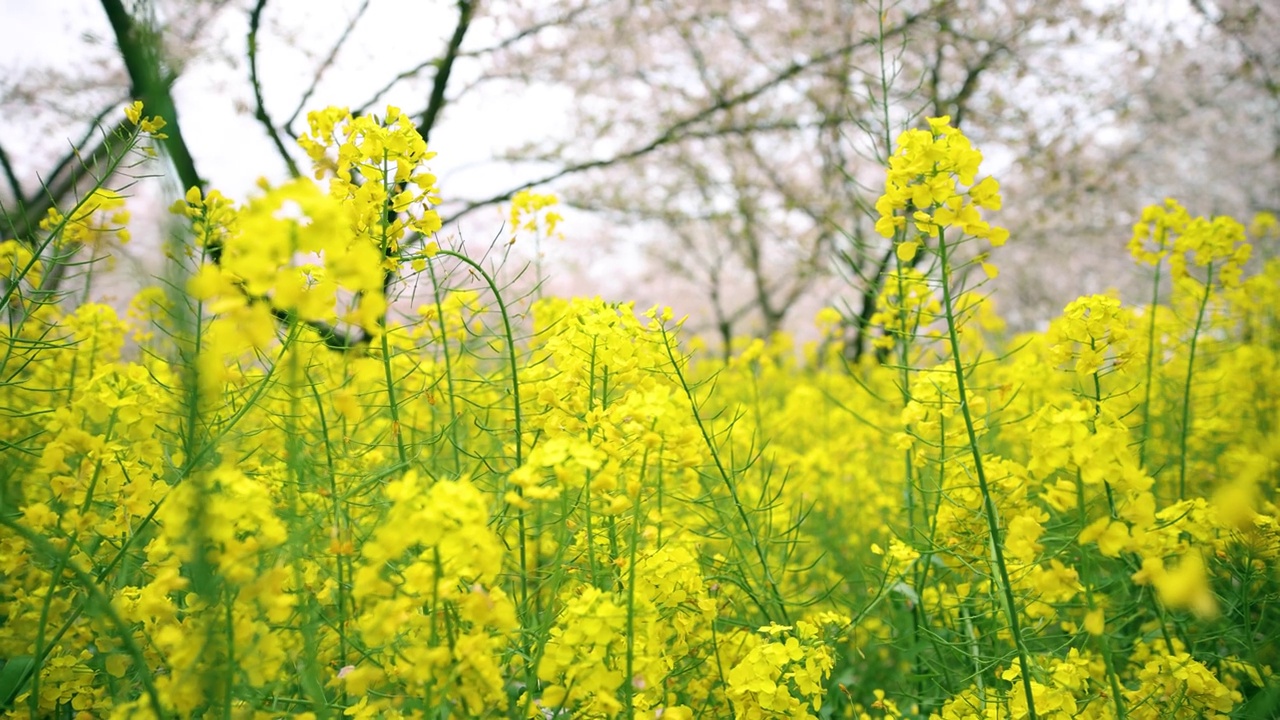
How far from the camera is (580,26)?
8.02 metres

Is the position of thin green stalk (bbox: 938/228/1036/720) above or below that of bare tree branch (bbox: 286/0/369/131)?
below

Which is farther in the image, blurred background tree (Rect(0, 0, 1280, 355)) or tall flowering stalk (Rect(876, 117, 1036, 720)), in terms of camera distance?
blurred background tree (Rect(0, 0, 1280, 355))

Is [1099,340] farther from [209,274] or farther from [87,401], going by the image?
[87,401]

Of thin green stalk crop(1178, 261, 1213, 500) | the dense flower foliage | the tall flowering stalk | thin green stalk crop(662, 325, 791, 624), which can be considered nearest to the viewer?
the dense flower foliage

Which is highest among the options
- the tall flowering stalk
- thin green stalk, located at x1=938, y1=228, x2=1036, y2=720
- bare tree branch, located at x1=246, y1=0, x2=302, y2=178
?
bare tree branch, located at x1=246, y1=0, x2=302, y2=178

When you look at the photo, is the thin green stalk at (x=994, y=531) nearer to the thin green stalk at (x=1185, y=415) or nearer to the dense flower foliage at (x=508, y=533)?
the dense flower foliage at (x=508, y=533)

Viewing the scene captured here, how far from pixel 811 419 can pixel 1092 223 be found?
9.69m

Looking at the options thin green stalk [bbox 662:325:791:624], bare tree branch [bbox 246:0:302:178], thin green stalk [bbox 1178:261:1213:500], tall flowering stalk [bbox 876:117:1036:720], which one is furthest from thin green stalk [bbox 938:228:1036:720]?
bare tree branch [bbox 246:0:302:178]

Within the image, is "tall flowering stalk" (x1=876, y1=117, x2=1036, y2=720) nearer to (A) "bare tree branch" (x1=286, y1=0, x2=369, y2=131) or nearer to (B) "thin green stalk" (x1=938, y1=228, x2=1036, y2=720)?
(B) "thin green stalk" (x1=938, y1=228, x2=1036, y2=720)

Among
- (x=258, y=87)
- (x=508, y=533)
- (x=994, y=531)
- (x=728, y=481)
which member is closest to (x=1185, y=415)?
(x=994, y=531)

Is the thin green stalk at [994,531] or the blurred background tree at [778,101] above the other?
the blurred background tree at [778,101]

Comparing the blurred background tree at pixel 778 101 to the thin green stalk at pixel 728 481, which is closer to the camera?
the thin green stalk at pixel 728 481

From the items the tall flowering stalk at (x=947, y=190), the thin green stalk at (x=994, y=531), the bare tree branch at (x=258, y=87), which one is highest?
the bare tree branch at (x=258, y=87)

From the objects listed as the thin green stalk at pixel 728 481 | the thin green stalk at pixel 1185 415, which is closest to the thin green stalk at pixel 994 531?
the thin green stalk at pixel 728 481
